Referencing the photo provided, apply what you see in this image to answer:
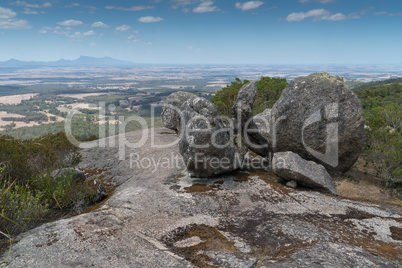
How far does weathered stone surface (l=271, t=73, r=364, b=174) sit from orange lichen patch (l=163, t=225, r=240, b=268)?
10.1 m

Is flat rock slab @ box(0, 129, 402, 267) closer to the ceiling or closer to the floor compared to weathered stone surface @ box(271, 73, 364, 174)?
closer to the floor

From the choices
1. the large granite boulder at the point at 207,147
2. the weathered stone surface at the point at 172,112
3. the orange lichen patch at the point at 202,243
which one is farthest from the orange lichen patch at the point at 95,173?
the orange lichen patch at the point at 202,243

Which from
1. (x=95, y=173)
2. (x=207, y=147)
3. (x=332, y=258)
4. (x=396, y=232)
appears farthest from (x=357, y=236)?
(x=95, y=173)

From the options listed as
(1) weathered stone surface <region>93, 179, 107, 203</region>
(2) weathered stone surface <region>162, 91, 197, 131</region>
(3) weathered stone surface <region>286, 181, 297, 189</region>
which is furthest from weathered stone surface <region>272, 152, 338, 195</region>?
(2) weathered stone surface <region>162, 91, 197, 131</region>

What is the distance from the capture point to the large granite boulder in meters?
15.1

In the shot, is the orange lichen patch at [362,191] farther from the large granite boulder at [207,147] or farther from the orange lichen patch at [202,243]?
the orange lichen patch at [202,243]

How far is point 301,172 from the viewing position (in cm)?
1373

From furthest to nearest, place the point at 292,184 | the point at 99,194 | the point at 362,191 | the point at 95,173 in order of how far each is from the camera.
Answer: the point at 95,173 < the point at 362,191 < the point at 99,194 < the point at 292,184

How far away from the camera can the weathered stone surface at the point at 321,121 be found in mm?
16094

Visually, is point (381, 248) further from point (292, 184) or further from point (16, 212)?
point (16, 212)

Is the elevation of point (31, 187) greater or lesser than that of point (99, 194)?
greater

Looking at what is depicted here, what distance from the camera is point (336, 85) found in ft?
53.9

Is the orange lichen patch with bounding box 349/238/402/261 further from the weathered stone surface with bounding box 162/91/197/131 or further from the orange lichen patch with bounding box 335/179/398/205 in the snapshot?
the weathered stone surface with bounding box 162/91/197/131

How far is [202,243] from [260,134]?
1212 centimetres
